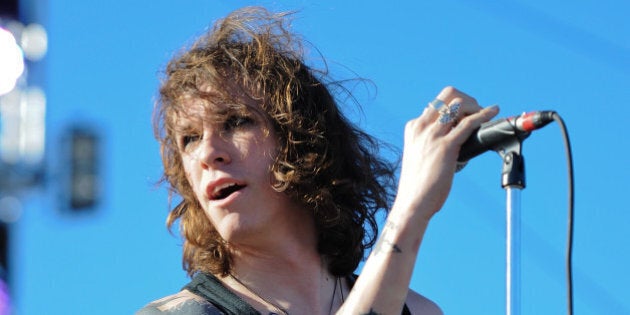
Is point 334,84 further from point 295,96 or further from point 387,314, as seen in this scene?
point 387,314

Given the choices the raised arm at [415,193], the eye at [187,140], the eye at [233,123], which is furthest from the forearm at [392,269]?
the eye at [187,140]

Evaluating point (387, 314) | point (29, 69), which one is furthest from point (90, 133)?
point (387, 314)

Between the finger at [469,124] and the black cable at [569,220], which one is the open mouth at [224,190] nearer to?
the finger at [469,124]

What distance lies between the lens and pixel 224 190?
11.3 feet

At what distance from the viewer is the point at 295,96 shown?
3.73 metres

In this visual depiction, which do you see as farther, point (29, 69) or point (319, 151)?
point (29, 69)

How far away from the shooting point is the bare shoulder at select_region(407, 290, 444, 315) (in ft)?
11.8

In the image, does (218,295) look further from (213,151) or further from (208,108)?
(208,108)

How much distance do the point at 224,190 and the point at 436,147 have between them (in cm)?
78

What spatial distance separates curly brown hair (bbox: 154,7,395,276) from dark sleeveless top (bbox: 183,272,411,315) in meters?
0.07

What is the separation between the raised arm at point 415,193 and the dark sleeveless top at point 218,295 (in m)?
0.40

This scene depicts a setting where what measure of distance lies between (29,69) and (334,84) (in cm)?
312

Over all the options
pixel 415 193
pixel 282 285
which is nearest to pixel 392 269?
pixel 415 193

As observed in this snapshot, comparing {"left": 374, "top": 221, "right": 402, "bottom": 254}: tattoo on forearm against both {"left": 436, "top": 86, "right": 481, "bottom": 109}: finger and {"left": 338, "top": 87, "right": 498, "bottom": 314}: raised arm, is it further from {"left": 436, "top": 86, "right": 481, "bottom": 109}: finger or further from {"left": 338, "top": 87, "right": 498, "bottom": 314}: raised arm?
{"left": 436, "top": 86, "right": 481, "bottom": 109}: finger
